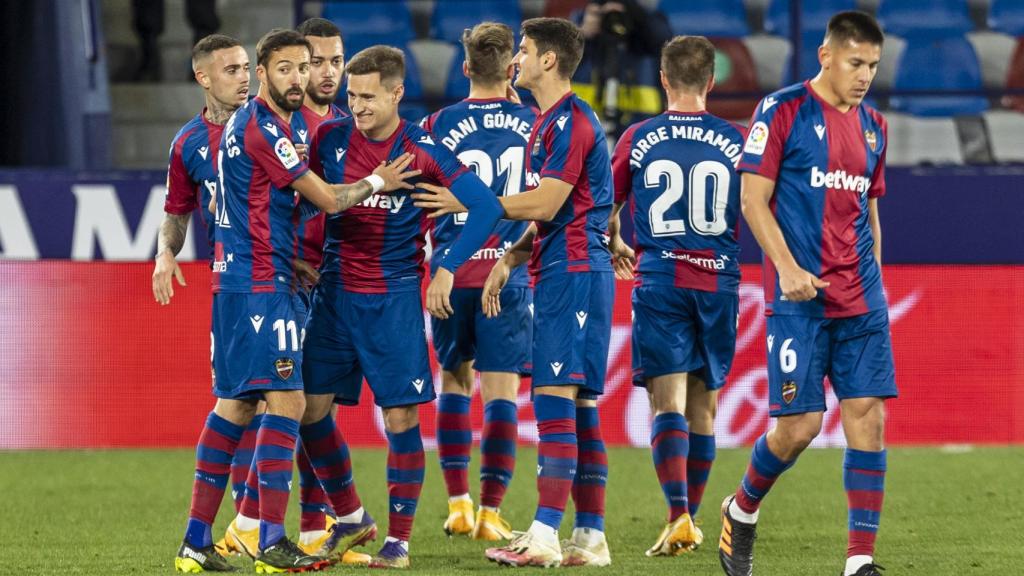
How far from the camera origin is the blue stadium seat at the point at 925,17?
503 inches

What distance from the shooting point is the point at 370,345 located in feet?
19.2

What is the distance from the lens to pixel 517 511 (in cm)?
758

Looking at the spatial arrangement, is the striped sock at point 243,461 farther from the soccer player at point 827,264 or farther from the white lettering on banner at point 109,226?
the white lettering on banner at point 109,226

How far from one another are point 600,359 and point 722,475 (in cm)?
311

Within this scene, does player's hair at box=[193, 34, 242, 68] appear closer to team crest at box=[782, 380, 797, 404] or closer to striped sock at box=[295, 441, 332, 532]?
striped sock at box=[295, 441, 332, 532]

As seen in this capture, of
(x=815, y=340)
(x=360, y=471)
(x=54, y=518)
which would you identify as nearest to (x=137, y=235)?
(x=360, y=471)

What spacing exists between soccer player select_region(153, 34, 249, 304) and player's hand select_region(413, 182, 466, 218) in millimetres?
954

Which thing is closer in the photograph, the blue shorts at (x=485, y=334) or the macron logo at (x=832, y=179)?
the macron logo at (x=832, y=179)

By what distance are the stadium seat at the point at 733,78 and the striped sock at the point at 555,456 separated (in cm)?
680

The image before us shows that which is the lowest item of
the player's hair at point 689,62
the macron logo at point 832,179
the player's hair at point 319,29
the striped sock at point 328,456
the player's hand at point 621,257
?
the striped sock at point 328,456

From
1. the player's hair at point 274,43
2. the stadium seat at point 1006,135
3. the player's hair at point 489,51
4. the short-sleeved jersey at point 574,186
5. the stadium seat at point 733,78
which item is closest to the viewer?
the player's hair at point 274,43

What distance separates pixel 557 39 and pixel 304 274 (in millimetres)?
1289

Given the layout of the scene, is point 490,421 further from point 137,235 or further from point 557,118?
point 137,235

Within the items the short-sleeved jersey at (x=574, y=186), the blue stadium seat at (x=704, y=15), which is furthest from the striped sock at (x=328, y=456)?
the blue stadium seat at (x=704, y=15)
